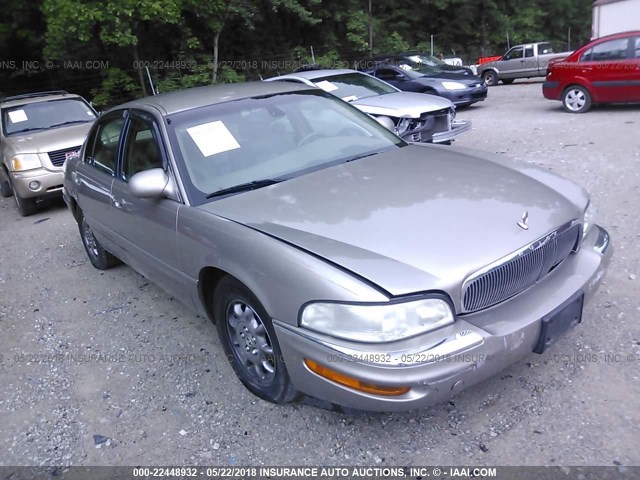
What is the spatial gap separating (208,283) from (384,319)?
128 cm

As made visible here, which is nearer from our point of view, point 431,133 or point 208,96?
point 208,96

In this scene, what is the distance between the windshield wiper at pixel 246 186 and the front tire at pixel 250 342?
546mm

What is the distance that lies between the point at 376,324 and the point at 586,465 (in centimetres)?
113

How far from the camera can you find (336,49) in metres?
24.4

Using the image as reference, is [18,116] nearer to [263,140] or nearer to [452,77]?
[263,140]

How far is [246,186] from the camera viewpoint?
3164 millimetres

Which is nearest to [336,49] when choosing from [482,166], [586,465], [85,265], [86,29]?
[86,29]

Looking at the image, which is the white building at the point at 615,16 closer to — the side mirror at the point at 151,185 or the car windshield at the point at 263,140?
the car windshield at the point at 263,140

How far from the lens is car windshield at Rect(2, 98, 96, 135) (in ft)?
27.5

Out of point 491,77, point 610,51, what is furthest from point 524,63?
point 610,51

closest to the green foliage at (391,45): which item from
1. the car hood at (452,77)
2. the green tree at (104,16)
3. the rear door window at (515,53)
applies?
the rear door window at (515,53)

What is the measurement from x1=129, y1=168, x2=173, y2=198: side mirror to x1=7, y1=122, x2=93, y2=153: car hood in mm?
5076

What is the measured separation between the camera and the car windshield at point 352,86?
8898 millimetres

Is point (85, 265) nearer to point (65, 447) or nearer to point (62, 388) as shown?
point (62, 388)
